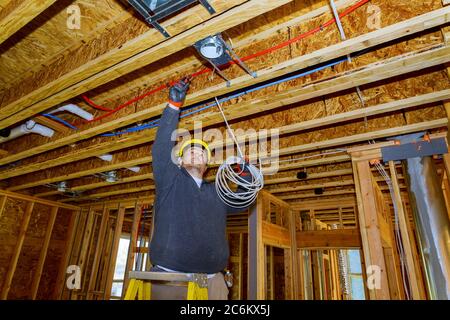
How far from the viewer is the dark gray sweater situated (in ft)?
4.70

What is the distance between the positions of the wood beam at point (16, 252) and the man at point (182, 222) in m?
4.99

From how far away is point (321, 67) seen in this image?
1918mm

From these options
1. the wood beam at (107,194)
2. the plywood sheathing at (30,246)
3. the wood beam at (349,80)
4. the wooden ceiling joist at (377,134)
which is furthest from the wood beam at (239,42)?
the plywood sheathing at (30,246)

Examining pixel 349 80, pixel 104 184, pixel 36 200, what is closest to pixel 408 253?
pixel 349 80

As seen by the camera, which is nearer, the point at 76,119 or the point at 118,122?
the point at 118,122

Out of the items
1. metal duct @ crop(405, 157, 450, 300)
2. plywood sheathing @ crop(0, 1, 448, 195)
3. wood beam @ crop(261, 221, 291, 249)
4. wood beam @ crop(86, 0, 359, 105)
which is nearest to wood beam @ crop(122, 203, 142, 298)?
plywood sheathing @ crop(0, 1, 448, 195)

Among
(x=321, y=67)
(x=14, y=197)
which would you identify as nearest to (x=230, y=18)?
(x=321, y=67)

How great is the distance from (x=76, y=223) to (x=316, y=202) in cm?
503

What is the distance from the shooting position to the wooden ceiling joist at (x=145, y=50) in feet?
4.64

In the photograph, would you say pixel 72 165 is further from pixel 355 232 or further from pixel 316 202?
pixel 355 232

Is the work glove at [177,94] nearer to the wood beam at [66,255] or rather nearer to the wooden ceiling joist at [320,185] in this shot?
the wooden ceiling joist at [320,185]

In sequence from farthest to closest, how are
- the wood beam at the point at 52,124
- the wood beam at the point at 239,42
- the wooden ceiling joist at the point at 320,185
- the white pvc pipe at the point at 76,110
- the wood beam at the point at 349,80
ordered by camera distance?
1. the wooden ceiling joist at the point at 320,185
2. the wood beam at the point at 52,124
3. the white pvc pipe at the point at 76,110
4. the wood beam at the point at 239,42
5. the wood beam at the point at 349,80

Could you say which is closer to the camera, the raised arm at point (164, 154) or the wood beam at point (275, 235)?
the raised arm at point (164, 154)

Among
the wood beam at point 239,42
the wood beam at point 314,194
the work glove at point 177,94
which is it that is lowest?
the work glove at point 177,94
